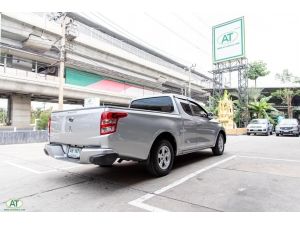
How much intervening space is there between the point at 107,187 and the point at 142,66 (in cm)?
3745

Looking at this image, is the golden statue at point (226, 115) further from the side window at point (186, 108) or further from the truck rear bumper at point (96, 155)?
the truck rear bumper at point (96, 155)

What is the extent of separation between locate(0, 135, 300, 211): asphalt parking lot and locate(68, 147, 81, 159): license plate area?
58 cm

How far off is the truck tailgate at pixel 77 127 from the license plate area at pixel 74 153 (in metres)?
0.11

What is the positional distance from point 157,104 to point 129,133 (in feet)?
6.24

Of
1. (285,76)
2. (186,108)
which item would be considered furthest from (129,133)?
(285,76)

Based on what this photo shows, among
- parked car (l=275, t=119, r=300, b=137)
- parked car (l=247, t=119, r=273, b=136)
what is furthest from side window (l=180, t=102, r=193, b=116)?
parked car (l=275, t=119, r=300, b=137)

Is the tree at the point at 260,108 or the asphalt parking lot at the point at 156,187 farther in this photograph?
the tree at the point at 260,108

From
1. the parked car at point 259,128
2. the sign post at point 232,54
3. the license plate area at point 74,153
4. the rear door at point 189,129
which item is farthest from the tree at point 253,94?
the license plate area at point 74,153

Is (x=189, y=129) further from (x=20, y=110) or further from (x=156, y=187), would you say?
(x=20, y=110)

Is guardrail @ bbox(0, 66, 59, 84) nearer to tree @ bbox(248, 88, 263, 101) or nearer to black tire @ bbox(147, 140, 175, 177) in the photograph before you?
black tire @ bbox(147, 140, 175, 177)

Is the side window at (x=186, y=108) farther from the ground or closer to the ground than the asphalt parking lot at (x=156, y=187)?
farther from the ground

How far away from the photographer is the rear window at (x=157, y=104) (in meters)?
5.54

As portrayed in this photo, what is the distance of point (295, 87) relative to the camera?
28766mm
